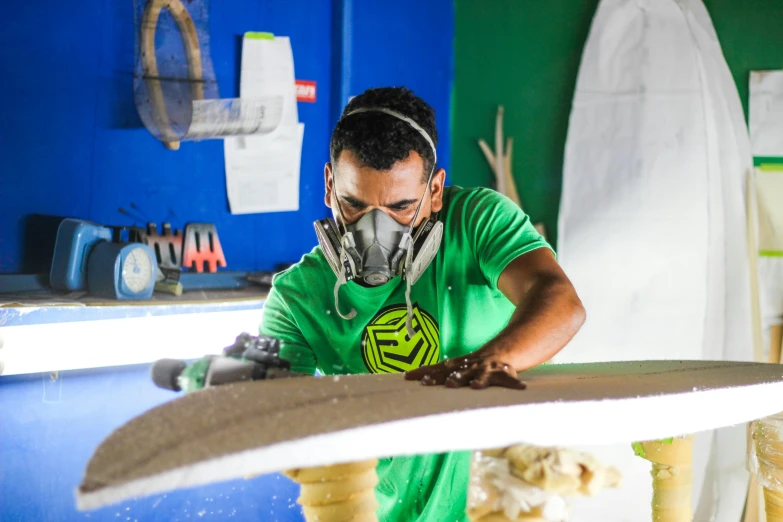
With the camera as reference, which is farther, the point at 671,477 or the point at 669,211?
the point at 669,211

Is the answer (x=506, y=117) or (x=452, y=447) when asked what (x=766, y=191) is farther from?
(x=452, y=447)

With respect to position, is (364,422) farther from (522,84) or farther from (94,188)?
(522,84)

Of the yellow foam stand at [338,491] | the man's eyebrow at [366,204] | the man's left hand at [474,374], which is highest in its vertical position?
the man's eyebrow at [366,204]

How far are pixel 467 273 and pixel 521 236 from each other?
20cm

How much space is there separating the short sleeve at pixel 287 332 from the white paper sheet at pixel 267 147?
1513 mm

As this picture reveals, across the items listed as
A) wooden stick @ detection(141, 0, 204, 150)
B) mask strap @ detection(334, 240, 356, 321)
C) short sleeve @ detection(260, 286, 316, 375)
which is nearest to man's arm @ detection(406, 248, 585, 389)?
mask strap @ detection(334, 240, 356, 321)

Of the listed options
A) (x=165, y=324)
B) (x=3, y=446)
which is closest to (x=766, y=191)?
(x=165, y=324)

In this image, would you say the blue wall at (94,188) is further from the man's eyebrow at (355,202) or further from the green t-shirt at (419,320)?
the man's eyebrow at (355,202)

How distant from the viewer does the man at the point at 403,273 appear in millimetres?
1656

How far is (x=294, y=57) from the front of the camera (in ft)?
11.6

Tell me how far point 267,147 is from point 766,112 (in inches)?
92.8

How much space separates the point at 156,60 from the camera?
2939 millimetres

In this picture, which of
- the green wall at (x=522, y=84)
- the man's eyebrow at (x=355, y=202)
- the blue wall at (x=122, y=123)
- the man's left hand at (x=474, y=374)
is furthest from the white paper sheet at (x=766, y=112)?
the man's left hand at (x=474, y=374)

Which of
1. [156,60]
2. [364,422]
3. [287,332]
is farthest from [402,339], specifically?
[156,60]
